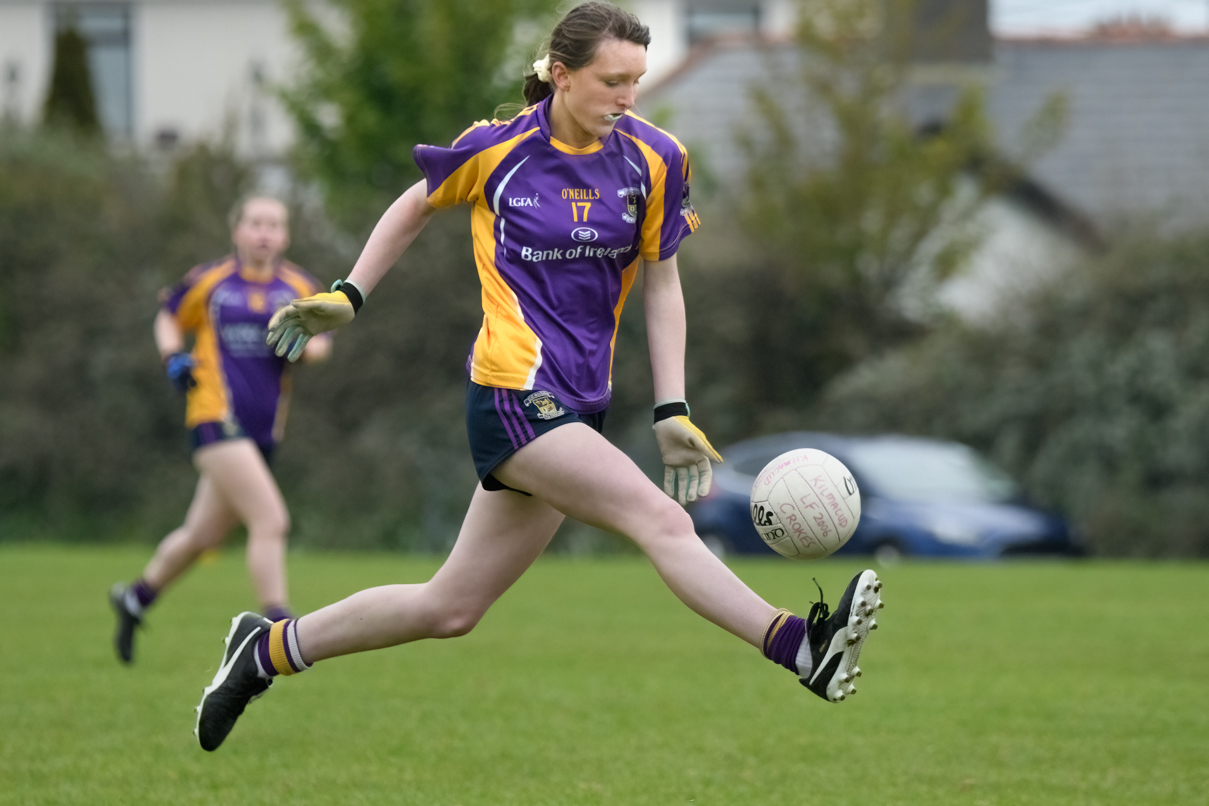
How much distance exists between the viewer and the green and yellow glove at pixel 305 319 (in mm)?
4805

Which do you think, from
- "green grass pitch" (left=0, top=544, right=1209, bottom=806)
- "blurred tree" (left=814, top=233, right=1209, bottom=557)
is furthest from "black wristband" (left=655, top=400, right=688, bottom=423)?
"blurred tree" (left=814, top=233, right=1209, bottom=557)

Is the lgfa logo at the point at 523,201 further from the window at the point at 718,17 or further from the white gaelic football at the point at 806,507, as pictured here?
the window at the point at 718,17

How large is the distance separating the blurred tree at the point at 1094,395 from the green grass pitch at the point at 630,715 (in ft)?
24.9

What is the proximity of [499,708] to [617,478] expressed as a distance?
2.97m

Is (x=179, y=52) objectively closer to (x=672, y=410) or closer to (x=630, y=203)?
(x=630, y=203)

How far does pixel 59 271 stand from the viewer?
23609 millimetres

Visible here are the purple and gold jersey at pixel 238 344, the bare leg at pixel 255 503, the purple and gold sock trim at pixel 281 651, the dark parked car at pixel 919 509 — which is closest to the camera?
the purple and gold sock trim at pixel 281 651

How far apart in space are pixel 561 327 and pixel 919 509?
43.0 feet

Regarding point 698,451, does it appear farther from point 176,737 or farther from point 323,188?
point 323,188

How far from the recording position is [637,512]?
14.9ft

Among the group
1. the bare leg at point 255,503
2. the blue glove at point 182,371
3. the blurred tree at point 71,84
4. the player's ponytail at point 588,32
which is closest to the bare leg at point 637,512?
the player's ponytail at point 588,32

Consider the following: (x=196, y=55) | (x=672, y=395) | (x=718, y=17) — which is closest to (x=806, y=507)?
(x=672, y=395)

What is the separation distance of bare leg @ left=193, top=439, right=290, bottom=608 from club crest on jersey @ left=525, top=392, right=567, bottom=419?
4238 millimetres

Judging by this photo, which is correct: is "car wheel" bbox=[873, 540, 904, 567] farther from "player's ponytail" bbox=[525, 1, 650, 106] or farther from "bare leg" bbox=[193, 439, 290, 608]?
"player's ponytail" bbox=[525, 1, 650, 106]
